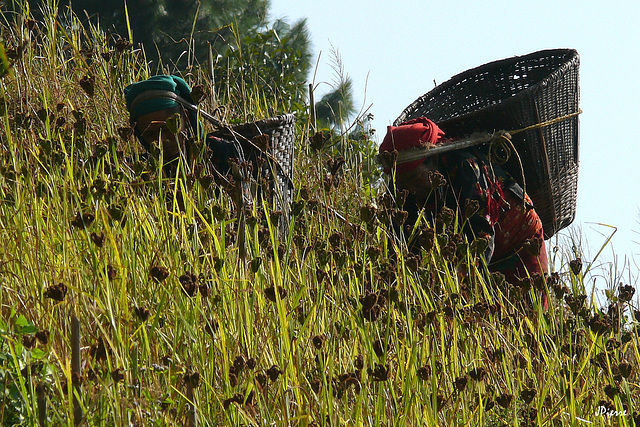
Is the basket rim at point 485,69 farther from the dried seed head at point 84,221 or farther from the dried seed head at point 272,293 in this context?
the dried seed head at point 84,221

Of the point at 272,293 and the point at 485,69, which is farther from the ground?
the point at 485,69

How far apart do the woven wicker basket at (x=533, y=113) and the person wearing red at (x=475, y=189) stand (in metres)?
0.27

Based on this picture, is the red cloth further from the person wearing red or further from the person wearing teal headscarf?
the person wearing teal headscarf

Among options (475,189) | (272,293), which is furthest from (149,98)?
(272,293)

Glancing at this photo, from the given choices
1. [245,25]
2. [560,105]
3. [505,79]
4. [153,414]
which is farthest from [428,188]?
[245,25]

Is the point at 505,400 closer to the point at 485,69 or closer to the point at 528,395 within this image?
the point at 528,395

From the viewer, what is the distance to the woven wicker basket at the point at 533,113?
397 centimetres

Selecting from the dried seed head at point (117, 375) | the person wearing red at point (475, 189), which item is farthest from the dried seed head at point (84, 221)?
the person wearing red at point (475, 189)

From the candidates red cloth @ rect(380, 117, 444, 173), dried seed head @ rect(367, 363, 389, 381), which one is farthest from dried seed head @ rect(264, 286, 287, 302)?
red cloth @ rect(380, 117, 444, 173)

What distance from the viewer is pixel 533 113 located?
3.96 m

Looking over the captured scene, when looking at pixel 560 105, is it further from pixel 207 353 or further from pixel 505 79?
pixel 207 353

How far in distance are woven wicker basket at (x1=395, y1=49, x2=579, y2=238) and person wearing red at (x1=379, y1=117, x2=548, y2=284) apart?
0.89ft

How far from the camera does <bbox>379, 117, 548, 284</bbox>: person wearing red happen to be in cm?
352

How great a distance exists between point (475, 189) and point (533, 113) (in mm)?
660
